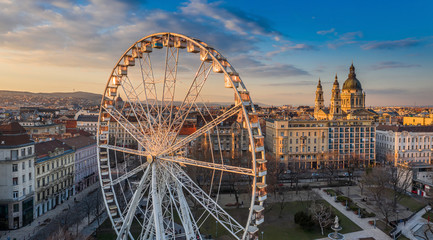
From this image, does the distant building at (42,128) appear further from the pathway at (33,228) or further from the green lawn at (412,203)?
the green lawn at (412,203)

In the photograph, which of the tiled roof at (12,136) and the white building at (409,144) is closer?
the tiled roof at (12,136)

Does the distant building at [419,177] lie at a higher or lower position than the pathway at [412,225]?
higher

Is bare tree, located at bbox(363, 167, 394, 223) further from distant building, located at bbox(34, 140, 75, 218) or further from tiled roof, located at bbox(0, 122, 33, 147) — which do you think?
tiled roof, located at bbox(0, 122, 33, 147)

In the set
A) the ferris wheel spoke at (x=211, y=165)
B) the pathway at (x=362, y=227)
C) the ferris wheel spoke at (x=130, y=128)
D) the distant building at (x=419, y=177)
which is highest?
the ferris wheel spoke at (x=130, y=128)

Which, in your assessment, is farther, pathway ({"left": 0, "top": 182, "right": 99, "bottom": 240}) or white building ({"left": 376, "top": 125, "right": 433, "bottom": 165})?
white building ({"left": 376, "top": 125, "right": 433, "bottom": 165})

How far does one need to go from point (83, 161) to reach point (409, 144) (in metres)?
79.0

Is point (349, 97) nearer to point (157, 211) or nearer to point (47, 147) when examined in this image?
point (47, 147)

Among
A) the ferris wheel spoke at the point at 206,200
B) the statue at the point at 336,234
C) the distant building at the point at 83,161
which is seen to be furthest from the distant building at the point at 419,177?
the distant building at the point at 83,161

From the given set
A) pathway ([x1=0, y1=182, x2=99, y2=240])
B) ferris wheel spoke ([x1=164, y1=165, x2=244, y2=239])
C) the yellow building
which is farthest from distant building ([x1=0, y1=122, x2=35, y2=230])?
the yellow building

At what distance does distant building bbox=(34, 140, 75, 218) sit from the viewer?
1924 inches

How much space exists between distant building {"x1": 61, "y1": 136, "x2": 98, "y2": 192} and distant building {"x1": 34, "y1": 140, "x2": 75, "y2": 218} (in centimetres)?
233

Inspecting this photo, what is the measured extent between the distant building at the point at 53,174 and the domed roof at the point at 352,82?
112m

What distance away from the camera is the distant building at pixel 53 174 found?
48.9 m

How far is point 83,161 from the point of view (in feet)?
211
